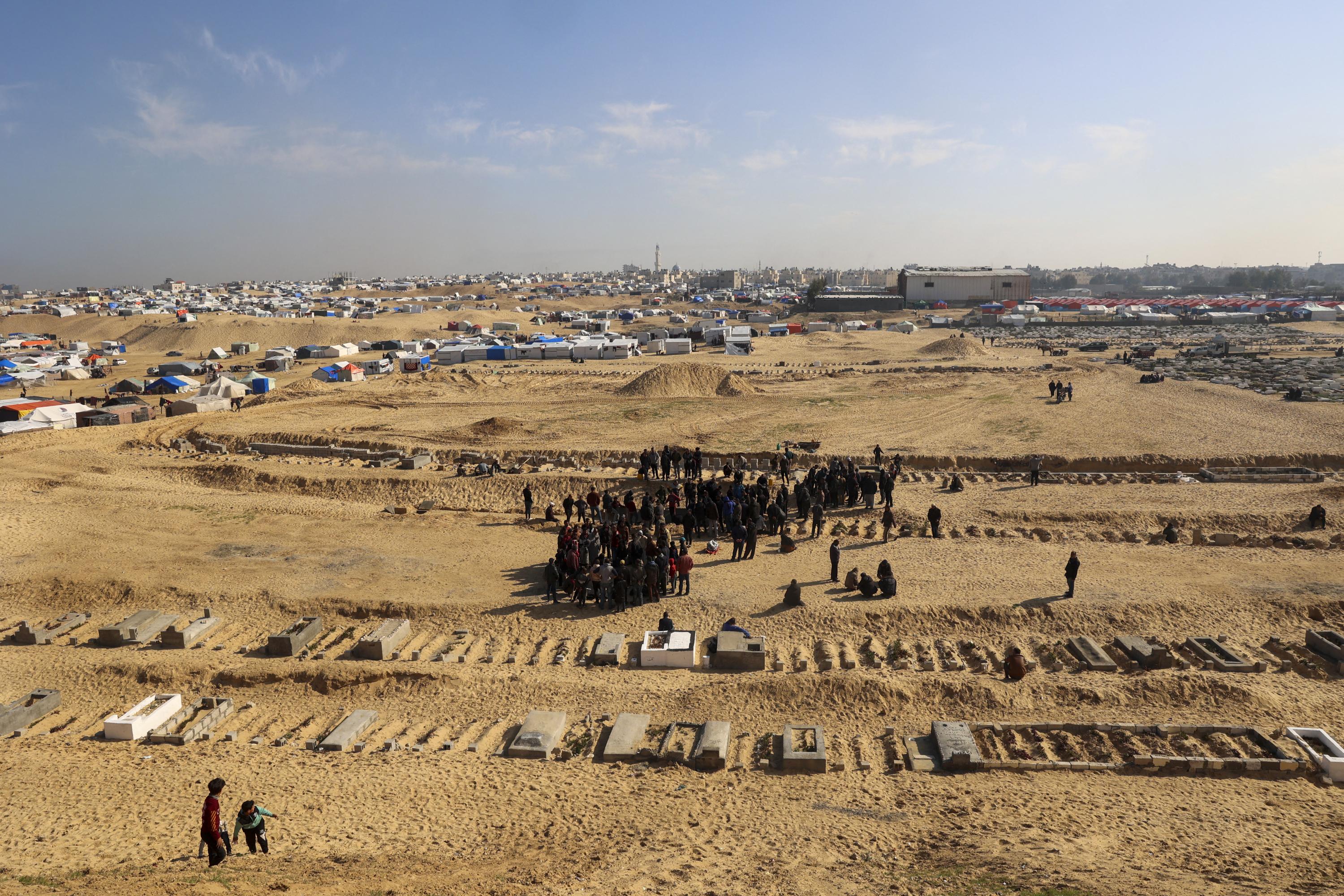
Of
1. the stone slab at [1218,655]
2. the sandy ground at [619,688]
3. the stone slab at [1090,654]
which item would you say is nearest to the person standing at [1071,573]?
the sandy ground at [619,688]

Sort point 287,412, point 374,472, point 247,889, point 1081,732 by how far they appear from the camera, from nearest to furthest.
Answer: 1. point 247,889
2. point 1081,732
3. point 374,472
4. point 287,412

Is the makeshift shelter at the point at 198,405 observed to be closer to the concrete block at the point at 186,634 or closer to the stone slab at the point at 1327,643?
the concrete block at the point at 186,634

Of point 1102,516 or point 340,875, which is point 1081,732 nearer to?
point 340,875

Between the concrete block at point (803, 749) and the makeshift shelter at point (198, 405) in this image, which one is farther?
the makeshift shelter at point (198, 405)

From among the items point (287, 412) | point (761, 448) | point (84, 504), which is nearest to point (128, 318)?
point (287, 412)

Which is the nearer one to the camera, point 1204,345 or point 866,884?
point 866,884

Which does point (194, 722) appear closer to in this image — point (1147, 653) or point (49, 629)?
point (49, 629)

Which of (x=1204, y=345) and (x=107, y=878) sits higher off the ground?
(x=1204, y=345)
